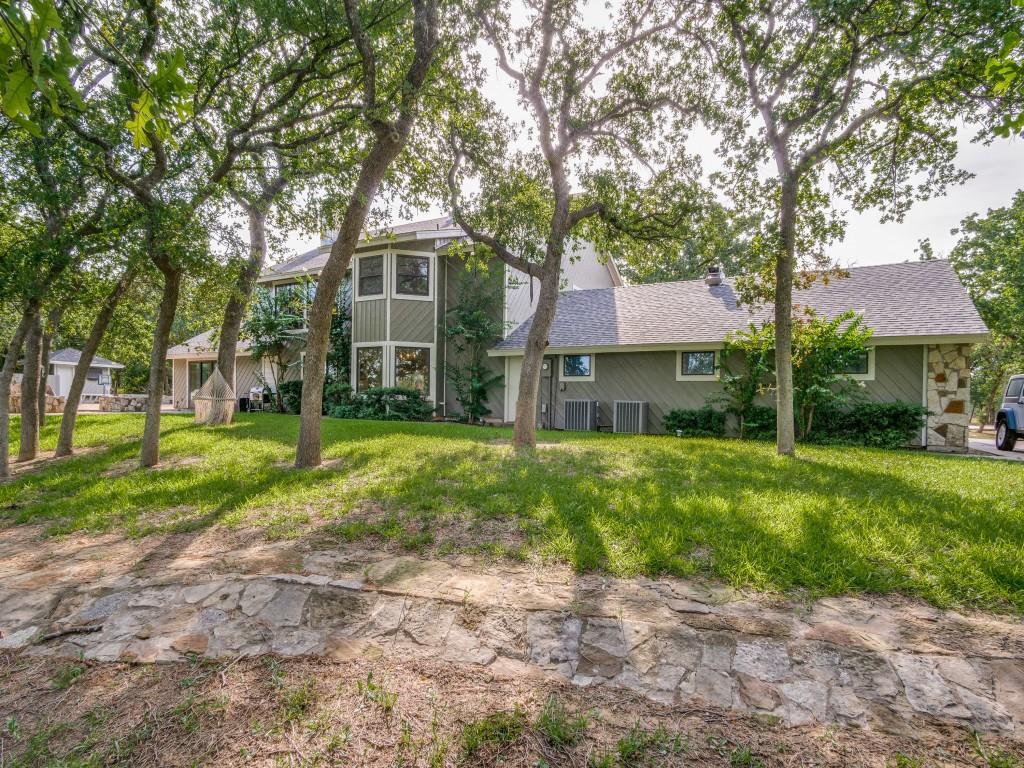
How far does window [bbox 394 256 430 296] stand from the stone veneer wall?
12850 millimetres

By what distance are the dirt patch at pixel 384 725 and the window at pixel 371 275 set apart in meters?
13.4

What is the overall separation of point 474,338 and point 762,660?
12672mm

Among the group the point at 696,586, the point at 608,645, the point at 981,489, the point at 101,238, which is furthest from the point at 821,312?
the point at 101,238

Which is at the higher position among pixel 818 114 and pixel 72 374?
pixel 818 114

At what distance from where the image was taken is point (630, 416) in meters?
12.4

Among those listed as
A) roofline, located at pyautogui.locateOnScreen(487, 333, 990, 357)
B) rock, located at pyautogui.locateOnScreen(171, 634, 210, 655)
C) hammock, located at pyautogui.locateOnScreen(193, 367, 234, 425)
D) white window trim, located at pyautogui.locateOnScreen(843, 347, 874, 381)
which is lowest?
rock, located at pyautogui.locateOnScreen(171, 634, 210, 655)

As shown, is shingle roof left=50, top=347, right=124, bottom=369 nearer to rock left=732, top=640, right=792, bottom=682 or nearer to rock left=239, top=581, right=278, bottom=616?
rock left=239, top=581, right=278, bottom=616

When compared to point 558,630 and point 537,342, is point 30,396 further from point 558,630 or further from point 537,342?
point 558,630

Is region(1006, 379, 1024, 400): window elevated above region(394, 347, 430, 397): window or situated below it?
below

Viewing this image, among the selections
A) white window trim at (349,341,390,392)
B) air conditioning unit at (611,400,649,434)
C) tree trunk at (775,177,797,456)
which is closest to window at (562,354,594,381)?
air conditioning unit at (611,400,649,434)

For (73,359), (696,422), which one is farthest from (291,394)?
(73,359)

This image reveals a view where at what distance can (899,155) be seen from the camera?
792 centimetres

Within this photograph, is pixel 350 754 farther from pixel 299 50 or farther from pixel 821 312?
pixel 821 312

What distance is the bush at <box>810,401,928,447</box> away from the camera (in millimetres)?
9570
